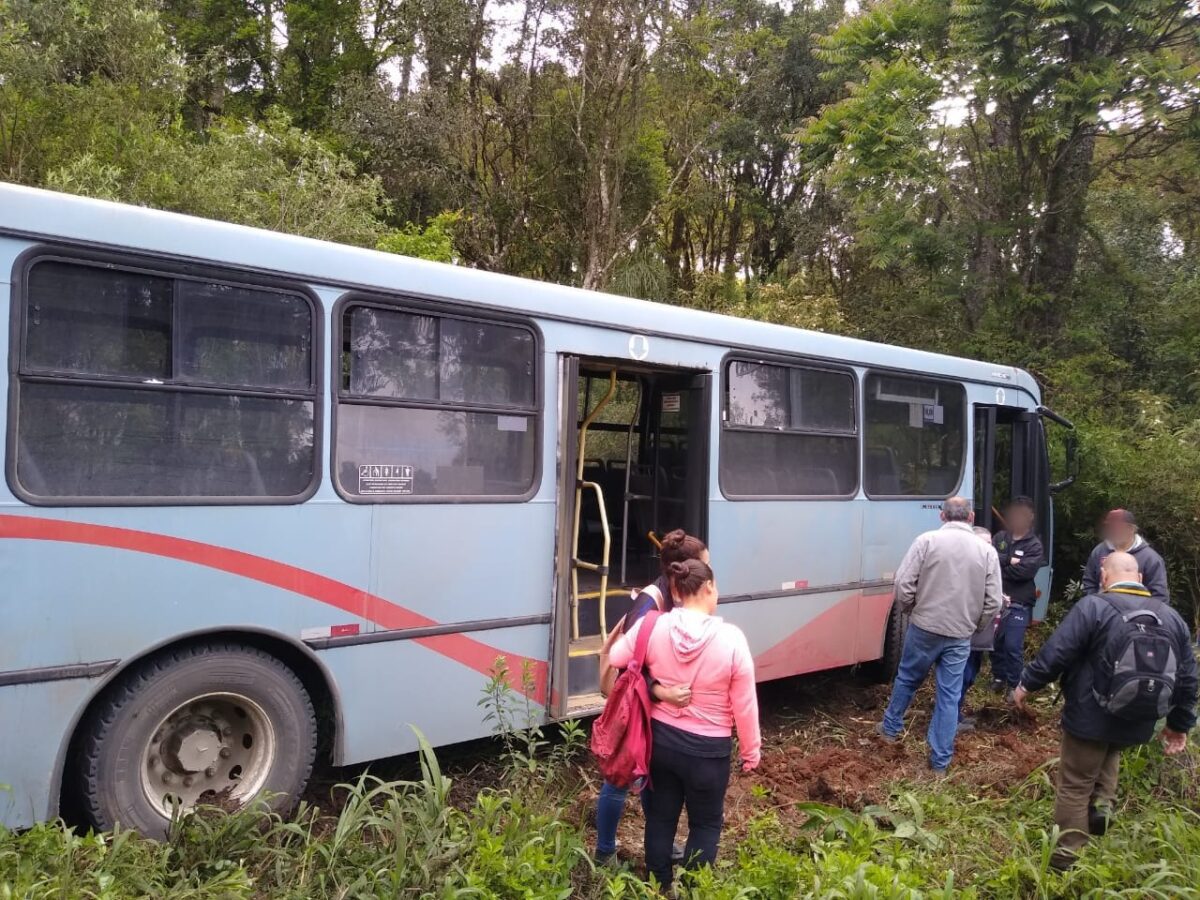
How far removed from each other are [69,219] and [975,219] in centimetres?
1209

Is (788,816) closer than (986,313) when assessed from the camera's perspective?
Yes

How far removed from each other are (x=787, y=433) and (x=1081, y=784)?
3028 mm

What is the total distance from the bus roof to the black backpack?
300cm

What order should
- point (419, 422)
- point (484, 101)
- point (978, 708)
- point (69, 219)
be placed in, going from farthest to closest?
point (484, 101), point (978, 708), point (419, 422), point (69, 219)

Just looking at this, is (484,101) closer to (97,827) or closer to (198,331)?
(198,331)

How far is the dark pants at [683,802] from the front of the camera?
3.55 metres

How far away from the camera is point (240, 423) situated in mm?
4113

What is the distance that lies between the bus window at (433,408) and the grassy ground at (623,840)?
1296 millimetres

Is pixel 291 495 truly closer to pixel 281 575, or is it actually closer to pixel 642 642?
pixel 281 575

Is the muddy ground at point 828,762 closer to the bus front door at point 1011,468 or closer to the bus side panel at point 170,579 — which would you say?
the bus side panel at point 170,579

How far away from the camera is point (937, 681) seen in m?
5.80

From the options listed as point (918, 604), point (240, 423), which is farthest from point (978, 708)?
point (240, 423)

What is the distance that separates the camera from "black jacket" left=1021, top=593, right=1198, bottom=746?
13.6ft

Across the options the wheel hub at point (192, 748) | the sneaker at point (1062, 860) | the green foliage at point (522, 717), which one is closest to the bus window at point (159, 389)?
the wheel hub at point (192, 748)
